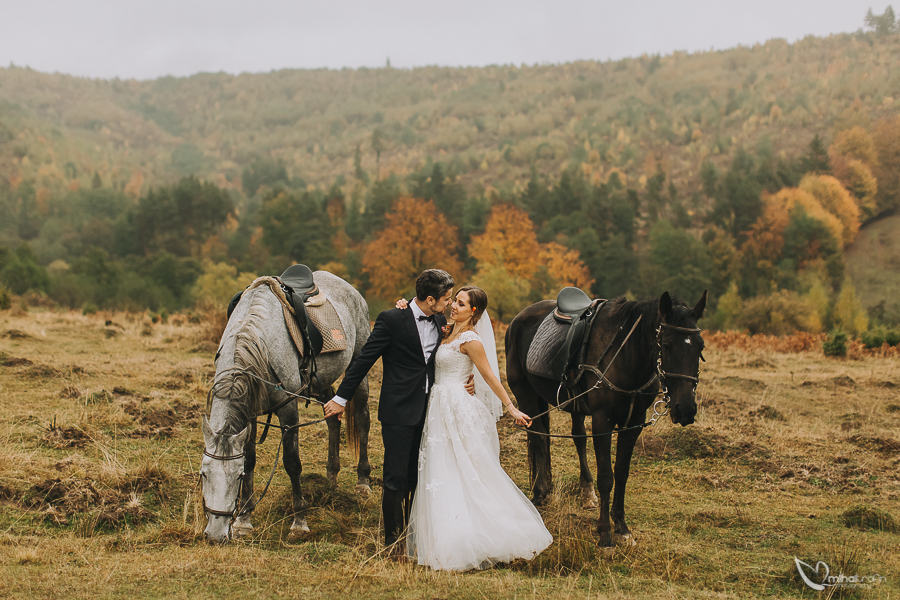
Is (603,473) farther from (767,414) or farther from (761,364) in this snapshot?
(761,364)

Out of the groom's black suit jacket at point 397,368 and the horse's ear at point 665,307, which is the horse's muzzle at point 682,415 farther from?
the groom's black suit jacket at point 397,368

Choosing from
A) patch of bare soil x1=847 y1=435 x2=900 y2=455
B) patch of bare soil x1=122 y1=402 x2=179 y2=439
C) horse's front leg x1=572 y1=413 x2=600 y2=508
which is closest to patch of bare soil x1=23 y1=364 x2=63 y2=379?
patch of bare soil x1=122 y1=402 x2=179 y2=439

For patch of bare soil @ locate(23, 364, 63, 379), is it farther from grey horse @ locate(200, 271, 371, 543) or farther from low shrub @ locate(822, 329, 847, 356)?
low shrub @ locate(822, 329, 847, 356)

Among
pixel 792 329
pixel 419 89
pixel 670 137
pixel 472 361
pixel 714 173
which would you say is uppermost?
Result: pixel 419 89

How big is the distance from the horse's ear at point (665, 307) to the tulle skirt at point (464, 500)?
154cm

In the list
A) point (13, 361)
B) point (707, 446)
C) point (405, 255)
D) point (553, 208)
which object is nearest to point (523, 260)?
point (405, 255)

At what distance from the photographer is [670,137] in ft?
313

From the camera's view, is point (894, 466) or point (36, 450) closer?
point (36, 450)

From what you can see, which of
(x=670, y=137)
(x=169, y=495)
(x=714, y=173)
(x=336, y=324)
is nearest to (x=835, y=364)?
(x=336, y=324)

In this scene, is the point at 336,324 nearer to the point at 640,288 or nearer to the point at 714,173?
the point at 640,288

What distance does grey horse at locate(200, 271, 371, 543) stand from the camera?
4328mm

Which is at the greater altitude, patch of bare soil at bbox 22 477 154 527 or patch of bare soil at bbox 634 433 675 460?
patch of bare soil at bbox 22 477 154 527

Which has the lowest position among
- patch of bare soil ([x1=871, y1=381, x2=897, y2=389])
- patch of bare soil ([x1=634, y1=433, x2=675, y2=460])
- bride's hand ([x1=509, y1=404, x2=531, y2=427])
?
patch of bare soil ([x1=871, y1=381, x2=897, y2=389])

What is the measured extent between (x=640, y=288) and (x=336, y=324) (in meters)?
42.3
